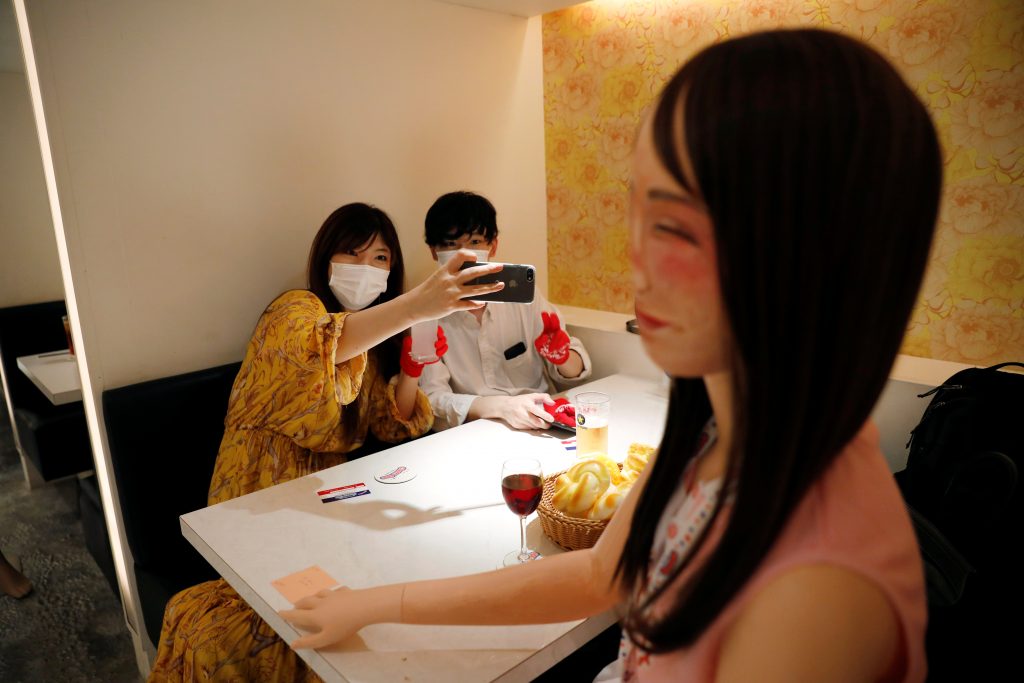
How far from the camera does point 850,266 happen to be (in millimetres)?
430

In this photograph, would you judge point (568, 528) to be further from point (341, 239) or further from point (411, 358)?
point (341, 239)

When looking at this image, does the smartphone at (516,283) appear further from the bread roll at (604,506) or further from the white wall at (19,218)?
the white wall at (19,218)

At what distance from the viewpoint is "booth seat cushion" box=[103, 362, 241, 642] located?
5.37 ft

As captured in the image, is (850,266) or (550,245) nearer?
(850,266)

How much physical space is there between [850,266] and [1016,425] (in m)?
1.13

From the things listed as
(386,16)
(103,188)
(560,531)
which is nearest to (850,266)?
(560,531)

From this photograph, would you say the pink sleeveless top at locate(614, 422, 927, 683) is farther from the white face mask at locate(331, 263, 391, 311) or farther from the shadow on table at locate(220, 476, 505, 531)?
the white face mask at locate(331, 263, 391, 311)

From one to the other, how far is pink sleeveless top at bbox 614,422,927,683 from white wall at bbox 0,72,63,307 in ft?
7.12

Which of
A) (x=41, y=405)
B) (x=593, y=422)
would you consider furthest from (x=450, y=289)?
(x=41, y=405)

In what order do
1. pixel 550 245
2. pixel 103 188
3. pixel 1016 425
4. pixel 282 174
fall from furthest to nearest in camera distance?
pixel 550 245
pixel 282 174
pixel 103 188
pixel 1016 425

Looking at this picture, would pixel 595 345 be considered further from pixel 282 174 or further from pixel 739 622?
pixel 739 622

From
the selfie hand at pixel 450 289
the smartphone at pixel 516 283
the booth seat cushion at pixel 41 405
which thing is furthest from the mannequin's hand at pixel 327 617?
the booth seat cushion at pixel 41 405

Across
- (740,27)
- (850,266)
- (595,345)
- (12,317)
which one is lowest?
(595,345)

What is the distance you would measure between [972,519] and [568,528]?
76cm
